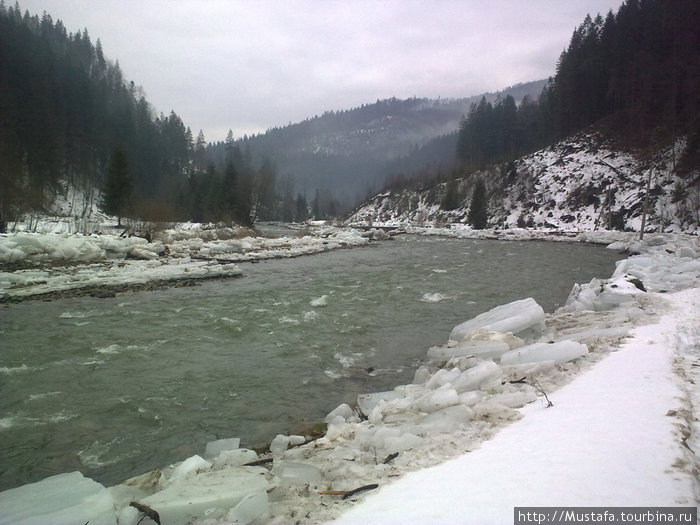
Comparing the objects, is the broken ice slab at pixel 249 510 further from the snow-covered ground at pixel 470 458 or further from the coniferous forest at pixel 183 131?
the coniferous forest at pixel 183 131

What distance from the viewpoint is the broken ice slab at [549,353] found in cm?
429

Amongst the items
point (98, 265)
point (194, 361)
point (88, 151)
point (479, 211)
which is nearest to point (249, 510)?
point (194, 361)

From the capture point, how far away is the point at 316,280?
13734 mm

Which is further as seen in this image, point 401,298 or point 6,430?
point 401,298

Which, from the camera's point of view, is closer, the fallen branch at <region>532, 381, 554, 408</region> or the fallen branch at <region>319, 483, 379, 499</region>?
the fallen branch at <region>319, 483, 379, 499</region>

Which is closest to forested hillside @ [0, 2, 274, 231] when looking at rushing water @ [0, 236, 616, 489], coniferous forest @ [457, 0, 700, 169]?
rushing water @ [0, 236, 616, 489]

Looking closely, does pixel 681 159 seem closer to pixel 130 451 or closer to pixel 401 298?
pixel 401 298

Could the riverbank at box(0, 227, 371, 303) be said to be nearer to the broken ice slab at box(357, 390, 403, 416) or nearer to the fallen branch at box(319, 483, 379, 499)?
the broken ice slab at box(357, 390, 403, 416)

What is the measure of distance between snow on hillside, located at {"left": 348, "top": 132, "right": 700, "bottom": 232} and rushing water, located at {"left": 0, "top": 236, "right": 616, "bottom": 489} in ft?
101

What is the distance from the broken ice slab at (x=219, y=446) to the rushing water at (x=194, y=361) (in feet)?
0.93

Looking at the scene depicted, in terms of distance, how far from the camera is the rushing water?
3883 mm

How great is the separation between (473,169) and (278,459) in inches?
2722

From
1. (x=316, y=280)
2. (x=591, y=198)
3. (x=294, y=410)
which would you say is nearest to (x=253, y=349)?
(x=294, y=410)

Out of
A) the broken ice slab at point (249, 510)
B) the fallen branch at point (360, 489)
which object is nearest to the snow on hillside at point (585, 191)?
the fallen branch at point (360, 489)
